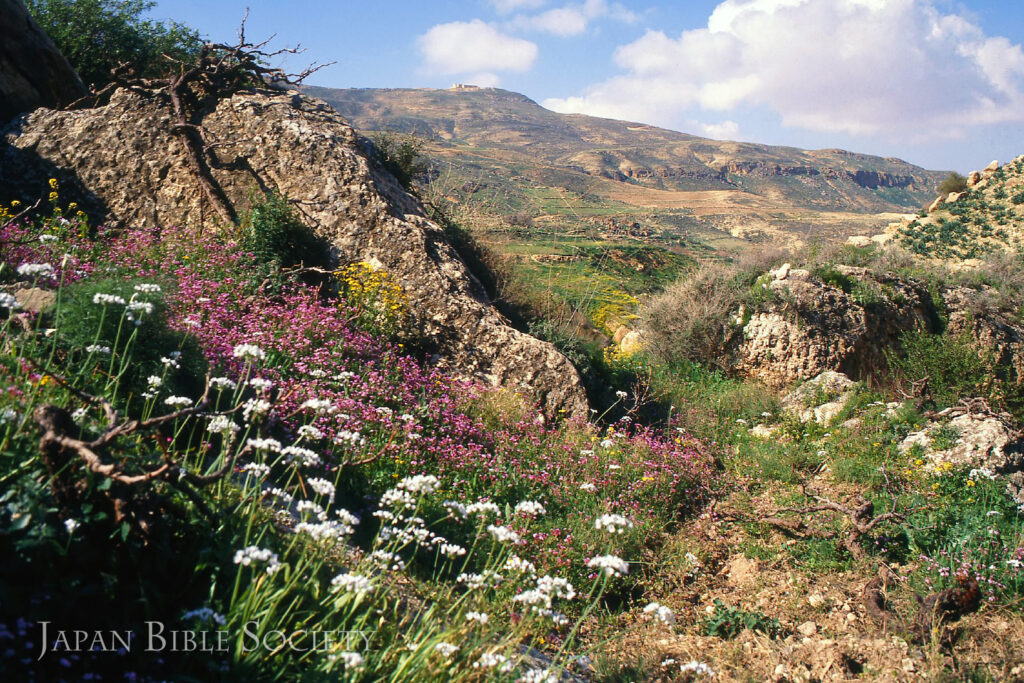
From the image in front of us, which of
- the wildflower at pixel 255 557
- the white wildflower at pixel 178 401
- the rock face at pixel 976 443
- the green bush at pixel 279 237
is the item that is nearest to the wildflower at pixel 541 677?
the wildflower at pixel 255 557

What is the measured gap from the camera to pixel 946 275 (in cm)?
1275

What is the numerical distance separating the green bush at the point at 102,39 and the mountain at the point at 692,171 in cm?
3787

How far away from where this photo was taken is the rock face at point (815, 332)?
9320mm

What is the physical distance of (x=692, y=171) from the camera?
447 ft

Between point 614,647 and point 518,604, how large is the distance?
0.72 meters

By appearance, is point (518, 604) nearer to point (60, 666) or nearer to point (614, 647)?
point (614, 647)

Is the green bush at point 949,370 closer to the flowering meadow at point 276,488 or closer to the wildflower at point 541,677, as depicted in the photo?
the flowering meadow at point 276,488

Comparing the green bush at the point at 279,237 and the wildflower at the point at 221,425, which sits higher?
the green bush at the point at 279,237

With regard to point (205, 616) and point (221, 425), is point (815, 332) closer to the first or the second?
point (221, 425)

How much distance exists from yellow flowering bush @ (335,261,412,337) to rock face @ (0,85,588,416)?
0.91 ft

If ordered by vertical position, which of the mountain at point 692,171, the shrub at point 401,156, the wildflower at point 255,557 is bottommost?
the wildflower at point 255,557

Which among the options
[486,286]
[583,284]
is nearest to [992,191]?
[583,284]

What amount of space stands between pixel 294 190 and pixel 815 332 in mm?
7709

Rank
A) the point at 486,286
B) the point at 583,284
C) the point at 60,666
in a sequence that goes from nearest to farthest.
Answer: the point at 60,666
the point at 486,286
the point at 583,284
